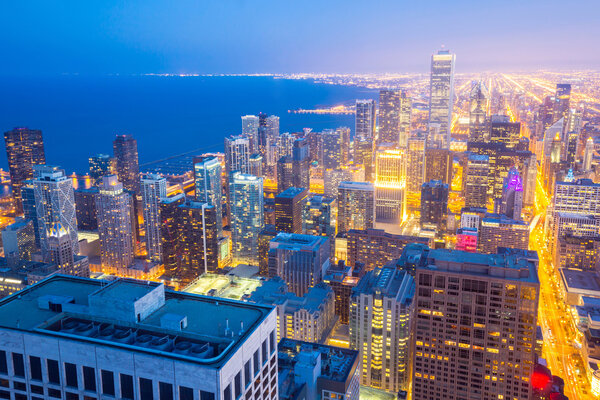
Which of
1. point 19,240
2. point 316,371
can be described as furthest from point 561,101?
point 316,371

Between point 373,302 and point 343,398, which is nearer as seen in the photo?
point 343,398

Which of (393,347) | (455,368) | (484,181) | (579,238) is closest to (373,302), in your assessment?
(393,347)

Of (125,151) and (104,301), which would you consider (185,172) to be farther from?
(104,301)

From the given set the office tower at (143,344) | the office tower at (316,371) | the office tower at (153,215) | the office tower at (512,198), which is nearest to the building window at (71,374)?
the office tower at (143,344)

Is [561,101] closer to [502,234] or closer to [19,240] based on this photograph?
[502,234]

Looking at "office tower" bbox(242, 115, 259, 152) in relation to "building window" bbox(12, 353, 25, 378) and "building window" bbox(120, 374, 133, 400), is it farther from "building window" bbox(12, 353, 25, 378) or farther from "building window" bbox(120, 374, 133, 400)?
"building window" bbox(120, 374, 133, 400)

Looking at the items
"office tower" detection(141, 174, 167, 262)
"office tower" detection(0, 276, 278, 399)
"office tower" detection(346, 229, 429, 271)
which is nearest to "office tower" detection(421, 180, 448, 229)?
"office tower" detection(346, 229, 429, 271)
